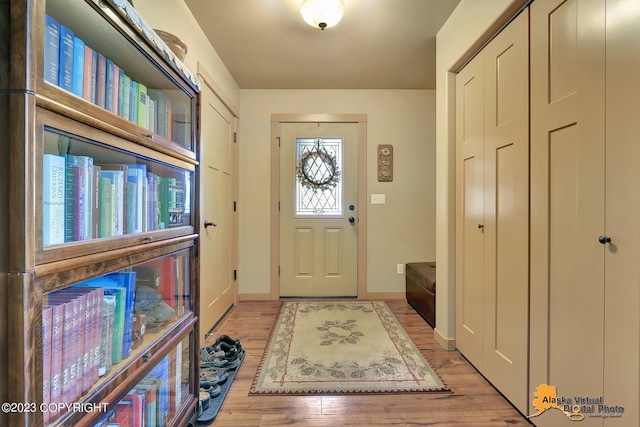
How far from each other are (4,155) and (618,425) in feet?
5.83

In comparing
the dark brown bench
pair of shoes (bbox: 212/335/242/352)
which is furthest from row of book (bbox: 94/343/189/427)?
the dark brown bench

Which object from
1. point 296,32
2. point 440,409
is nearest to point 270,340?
point 440,409

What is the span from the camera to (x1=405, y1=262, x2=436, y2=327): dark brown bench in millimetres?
2500

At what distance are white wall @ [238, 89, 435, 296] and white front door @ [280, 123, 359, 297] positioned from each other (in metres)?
0.18

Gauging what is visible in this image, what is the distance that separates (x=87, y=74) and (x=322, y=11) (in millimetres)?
1441

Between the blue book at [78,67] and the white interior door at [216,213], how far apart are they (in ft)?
4.13

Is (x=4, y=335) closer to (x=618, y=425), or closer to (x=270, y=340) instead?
(x=618, y=425)

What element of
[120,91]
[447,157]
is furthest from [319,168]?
[120,91]

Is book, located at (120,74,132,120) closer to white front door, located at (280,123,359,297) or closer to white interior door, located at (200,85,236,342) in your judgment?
white interior door, located at (200,85,236,342)

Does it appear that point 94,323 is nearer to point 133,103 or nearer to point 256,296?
point 133,103

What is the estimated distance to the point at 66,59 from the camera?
0.73 meters

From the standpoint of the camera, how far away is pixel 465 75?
198 cm

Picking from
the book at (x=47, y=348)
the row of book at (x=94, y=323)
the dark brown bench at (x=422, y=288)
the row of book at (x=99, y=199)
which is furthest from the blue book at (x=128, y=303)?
the dark brown bench at (x=422, y=288)

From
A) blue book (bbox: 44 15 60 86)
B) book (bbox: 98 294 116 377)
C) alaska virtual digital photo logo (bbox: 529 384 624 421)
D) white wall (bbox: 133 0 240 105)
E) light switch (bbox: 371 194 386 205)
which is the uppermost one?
white wall (bbox: 133 0 240 105)
